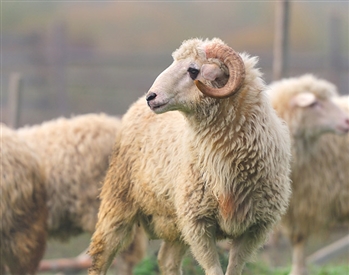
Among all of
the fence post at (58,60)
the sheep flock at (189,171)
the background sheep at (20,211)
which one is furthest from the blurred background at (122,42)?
the background sheep at (20,211)

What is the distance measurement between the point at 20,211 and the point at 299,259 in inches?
116

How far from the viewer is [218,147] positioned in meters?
4.71

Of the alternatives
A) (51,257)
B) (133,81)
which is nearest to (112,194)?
(51,257)

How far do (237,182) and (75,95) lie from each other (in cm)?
1194

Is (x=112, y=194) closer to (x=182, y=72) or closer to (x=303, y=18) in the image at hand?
(x=182, y=72)

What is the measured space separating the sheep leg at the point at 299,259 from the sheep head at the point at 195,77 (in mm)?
3542

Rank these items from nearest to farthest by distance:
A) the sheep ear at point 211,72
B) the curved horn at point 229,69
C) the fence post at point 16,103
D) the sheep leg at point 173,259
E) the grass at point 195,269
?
the curved horn at point 229,69 → the sheep ear at point 211,72 → the sheep leg at point 173,259 → the grass at point 195,269 → the fence post at point 16,103

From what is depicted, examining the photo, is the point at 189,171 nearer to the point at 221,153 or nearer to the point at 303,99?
the point at 221,153

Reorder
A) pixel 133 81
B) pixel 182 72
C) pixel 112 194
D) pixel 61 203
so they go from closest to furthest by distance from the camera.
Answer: pixel 182 72 < pixel 112 194 < pixel 61 203 < pixel 133 81

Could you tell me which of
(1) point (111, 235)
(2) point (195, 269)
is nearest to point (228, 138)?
(1) point (111, 235)

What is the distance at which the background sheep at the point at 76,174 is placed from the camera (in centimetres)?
740

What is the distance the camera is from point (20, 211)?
22.1 ft

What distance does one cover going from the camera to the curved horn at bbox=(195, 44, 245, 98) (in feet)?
14.7

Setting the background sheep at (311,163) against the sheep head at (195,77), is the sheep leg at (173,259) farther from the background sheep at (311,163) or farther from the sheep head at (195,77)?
the background sheep at (311,163)
